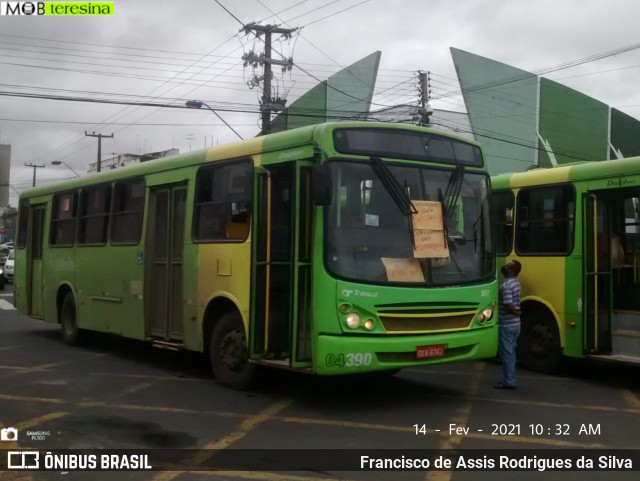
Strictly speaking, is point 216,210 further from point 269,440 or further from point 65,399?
point 269,440

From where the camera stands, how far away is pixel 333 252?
7562mm

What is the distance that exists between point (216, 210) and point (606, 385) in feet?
18.7

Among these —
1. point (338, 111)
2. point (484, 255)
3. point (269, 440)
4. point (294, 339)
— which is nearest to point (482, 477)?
point (269, 440)

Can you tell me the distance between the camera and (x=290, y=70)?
28984 mm

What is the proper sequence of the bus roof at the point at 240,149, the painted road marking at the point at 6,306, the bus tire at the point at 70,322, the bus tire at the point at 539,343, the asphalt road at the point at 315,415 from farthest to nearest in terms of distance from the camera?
the painted road marking at the point at 6,306 < the bus tire at the point at 70,322 < the bus tire at the point at 539,343 < the bus roof at the point at 240,149 < the asphalt road at the point at 315,415

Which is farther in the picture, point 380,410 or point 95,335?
point 95,335

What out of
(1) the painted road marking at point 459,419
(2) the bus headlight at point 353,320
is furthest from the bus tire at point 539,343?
(2) the bus headlight at point 353,320

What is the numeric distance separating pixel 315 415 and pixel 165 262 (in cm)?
381

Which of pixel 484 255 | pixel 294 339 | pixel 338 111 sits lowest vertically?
pixel 294 339

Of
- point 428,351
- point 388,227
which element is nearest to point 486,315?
point 428,351

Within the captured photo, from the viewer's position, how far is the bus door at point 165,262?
1027 cm

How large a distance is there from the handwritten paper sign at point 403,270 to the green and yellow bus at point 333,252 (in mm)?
14

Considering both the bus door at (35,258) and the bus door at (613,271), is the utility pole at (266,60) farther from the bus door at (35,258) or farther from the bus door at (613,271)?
the bus door at (613,271)

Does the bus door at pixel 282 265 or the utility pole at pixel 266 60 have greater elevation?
the utility pole at pixel 266 60
